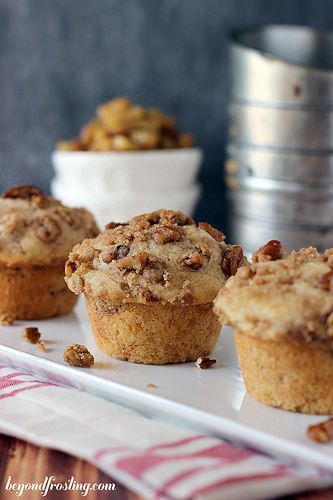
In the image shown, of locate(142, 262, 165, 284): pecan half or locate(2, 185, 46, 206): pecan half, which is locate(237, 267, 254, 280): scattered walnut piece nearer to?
locate(142, 262, 165, 284): pecan half

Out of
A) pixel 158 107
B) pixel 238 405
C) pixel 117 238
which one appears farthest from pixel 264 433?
pixel 158 107

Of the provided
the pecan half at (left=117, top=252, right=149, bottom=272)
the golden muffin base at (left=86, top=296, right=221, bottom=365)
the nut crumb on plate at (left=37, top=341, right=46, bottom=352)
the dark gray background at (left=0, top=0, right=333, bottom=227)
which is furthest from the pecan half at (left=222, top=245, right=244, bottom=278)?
the dark gray background at (left=0, top=0, right=333, bottom=227)

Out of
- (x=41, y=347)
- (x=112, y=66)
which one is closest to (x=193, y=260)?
(x=41, y=347)

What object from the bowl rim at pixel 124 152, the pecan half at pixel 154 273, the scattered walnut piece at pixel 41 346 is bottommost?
the bowl rim at pixel 124 152

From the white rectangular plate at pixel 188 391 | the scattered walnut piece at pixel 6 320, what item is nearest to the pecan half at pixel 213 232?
the white rectangular plate at pixel 188 391

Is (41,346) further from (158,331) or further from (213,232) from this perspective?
(213,232)

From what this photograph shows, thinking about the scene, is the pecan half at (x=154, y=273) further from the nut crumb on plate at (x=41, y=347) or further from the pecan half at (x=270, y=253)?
the nut crumb on plate at (x=41, y=347)
